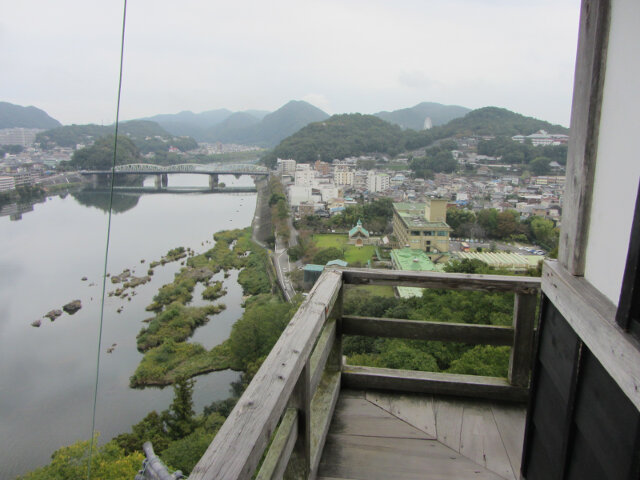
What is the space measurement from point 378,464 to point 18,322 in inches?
53.2

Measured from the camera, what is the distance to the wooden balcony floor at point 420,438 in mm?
1049

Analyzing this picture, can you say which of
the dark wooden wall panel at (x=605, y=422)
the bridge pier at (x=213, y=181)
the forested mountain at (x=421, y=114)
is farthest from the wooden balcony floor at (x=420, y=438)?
the forested mountain at (x=421, y=114)

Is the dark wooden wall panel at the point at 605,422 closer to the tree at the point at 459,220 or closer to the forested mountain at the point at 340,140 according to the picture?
the tree at the point at 459,220

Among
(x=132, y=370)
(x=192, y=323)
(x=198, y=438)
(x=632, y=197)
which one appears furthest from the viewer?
(x=192, y=323)

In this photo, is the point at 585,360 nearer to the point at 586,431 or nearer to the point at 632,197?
the point at 586,431

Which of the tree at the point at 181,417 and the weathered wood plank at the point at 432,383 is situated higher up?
the weathered wood plank at the point at 432,383

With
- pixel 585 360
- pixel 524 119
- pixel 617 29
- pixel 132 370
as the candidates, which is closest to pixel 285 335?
pixel 585 360

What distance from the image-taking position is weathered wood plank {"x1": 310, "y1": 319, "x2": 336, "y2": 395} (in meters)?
0.99

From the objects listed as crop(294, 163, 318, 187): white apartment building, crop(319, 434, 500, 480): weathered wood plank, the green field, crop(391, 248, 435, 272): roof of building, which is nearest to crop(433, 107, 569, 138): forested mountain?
crop(294, 163, 318, 187): white apartment building

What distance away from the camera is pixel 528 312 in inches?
48.3

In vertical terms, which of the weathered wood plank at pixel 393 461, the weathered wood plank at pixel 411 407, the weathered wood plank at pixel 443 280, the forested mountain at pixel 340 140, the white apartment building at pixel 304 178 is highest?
the forested mountain at pixel 340 140

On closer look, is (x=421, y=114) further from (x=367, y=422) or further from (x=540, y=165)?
(x=367, y=422)

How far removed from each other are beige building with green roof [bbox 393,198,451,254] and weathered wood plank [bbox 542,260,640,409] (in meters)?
18.6

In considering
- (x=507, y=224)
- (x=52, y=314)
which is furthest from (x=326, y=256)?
(x=52, y=314)
